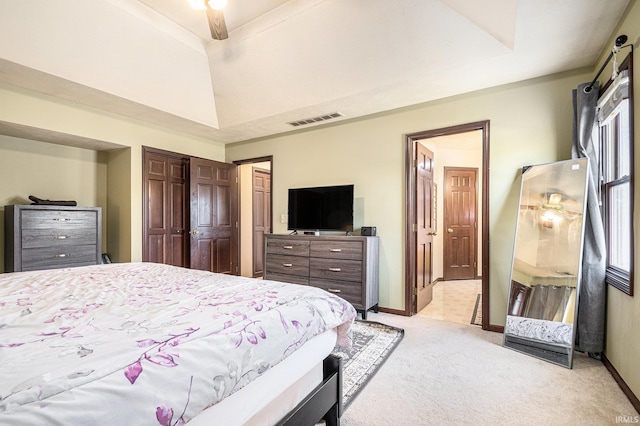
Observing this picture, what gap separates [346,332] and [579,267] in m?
2.12

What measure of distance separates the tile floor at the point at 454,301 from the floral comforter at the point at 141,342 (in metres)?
2.48

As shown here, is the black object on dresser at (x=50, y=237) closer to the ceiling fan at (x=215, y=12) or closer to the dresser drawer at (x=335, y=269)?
the dresser drawer at (x=335, y=269)

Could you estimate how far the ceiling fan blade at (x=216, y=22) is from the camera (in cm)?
206

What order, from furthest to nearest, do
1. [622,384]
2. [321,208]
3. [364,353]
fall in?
[321,208] < [364,353] < [622,384]

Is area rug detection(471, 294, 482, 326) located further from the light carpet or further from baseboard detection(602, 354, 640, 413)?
baseboard detection(602, 354, 640, 413)

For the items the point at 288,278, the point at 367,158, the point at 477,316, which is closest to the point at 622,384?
the point at 477,316

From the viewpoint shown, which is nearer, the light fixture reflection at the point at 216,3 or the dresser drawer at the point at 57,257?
the light fixture reflection at the point at 216,3

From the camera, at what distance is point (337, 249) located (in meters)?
3.61

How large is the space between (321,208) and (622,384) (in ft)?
10.3

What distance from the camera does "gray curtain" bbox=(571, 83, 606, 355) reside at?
2393mm

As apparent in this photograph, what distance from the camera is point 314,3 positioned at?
2787mm

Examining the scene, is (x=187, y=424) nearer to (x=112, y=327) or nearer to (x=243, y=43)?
(x=112, y=327)

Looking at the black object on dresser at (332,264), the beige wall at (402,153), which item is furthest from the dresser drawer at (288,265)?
the beige wall at (402,153)

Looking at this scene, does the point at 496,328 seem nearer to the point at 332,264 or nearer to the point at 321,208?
the point at 332,264
